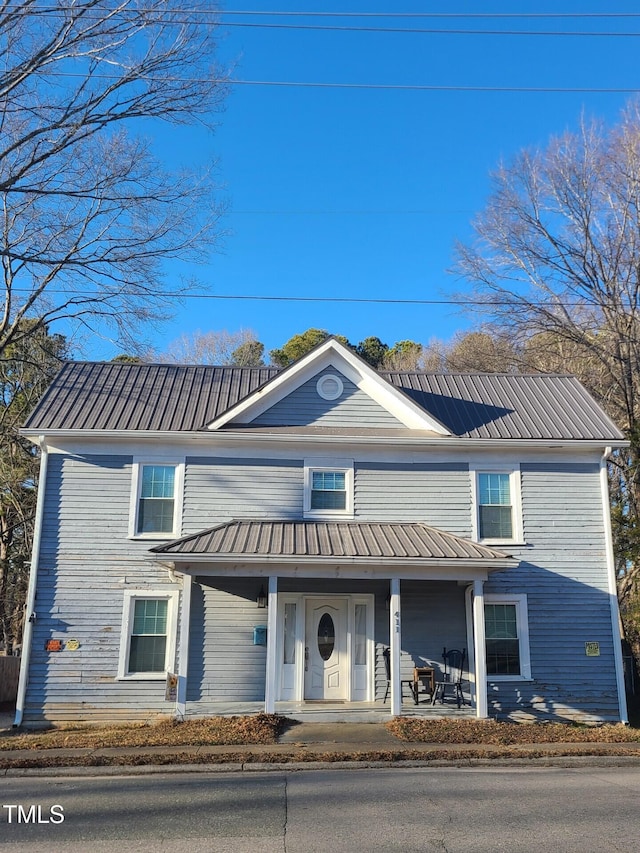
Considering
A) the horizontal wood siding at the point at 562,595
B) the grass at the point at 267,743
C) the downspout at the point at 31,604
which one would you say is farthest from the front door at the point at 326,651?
the downspout at the point at 31,604

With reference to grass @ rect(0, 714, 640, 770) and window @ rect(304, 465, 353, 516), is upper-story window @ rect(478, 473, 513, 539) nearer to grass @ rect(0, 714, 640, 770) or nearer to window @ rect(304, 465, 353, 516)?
window @ rect(304, 465, 353, 516)

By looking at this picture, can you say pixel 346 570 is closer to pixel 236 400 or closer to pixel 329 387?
pixel 329 387

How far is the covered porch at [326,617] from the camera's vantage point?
13023 millimetres

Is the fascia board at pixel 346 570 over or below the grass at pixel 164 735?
over

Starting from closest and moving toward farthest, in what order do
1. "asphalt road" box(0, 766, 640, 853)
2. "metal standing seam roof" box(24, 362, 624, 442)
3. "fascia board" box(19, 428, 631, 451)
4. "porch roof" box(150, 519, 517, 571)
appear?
"asphalt road" box(0, 766, 640, 853)
"porch roof" box(150, 519, 517, 571)
"fascia board" box(19, 428, 631, 451)
"metal standing seam roof" box(24, 362, 624, 442)

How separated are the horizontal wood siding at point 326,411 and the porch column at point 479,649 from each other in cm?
Answer: 392

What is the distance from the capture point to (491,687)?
14.2 metres

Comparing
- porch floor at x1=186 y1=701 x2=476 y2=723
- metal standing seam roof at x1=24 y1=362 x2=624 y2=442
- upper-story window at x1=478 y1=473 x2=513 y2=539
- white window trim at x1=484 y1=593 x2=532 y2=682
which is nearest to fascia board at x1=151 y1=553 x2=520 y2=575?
white window trim at x1=484 y1=593 x2=532 y2=682

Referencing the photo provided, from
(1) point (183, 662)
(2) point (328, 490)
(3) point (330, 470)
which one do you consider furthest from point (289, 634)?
(3) point (330, 470)

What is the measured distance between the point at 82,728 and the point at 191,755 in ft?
13.1

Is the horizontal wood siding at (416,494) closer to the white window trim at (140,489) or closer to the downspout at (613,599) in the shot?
the downspout at (613,599)

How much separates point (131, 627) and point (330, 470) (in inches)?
201

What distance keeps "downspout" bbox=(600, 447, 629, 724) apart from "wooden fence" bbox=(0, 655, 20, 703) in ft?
49.7

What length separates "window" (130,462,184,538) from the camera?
1465 centimetres
